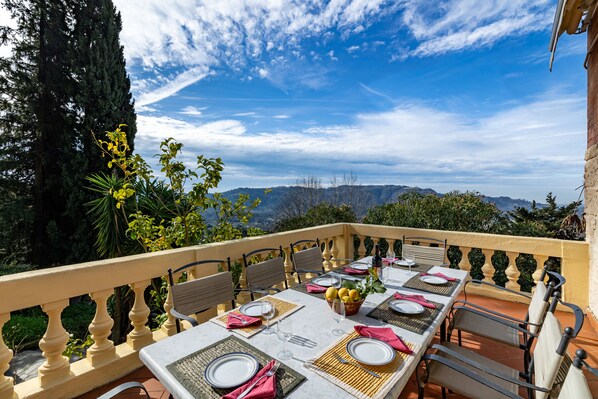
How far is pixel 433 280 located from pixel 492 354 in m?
0.93

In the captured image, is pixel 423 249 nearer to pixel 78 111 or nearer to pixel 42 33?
pixel 78 111

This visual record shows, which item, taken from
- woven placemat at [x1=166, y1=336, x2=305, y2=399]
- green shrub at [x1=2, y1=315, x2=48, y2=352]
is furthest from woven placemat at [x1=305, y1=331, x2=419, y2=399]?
green shrub at [x1=2, y1=315, x2=48, y2=352]

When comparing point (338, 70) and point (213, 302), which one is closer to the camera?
point (213, 302)

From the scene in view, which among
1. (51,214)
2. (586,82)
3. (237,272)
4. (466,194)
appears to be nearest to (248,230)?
(237,272)

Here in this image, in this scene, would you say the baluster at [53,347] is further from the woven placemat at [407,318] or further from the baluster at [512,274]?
the baluster at [512,274]

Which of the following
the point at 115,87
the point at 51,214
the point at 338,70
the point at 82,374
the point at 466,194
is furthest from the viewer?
the point at 115,87

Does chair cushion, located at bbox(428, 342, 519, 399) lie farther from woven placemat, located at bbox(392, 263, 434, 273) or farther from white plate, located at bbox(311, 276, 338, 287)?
woven placemat, located at bbox(392, 263, 434, 273)

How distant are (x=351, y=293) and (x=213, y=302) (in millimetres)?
1007

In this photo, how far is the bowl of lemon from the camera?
5.07ft

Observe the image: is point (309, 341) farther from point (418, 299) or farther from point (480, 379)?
point (418, 299)

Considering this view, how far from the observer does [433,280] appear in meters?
2.16

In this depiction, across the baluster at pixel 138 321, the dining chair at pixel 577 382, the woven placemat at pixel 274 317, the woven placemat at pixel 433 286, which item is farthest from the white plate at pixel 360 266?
the baluster at pixel 138 321

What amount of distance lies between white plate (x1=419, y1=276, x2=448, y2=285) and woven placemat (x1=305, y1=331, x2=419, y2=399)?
1031 millimetres

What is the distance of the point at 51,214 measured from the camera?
9.73m
